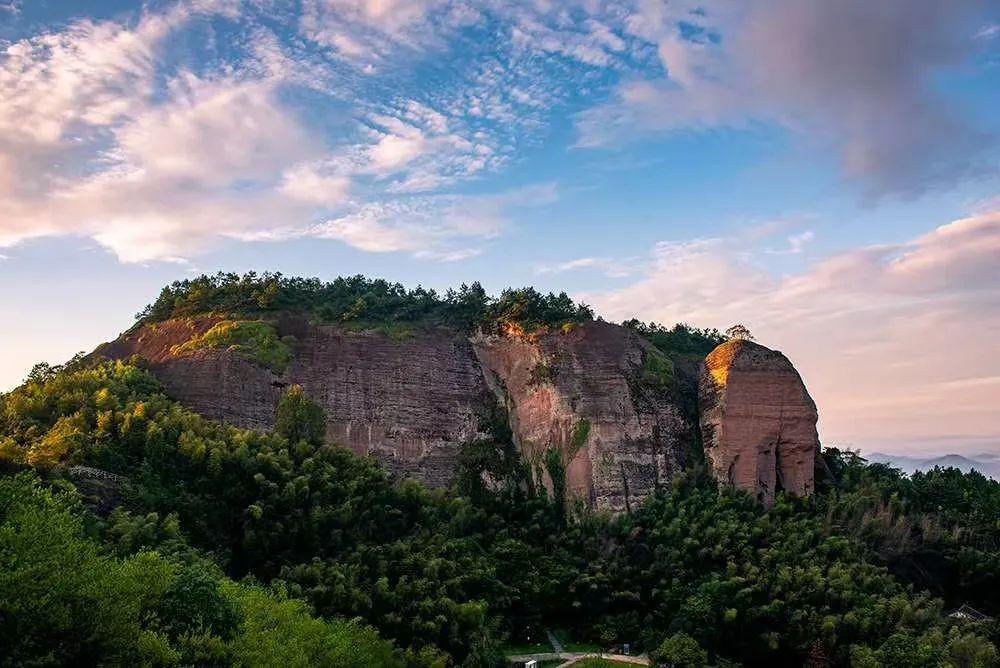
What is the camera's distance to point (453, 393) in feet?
127

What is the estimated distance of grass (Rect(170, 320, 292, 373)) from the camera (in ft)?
121

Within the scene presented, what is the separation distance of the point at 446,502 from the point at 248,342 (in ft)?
40.6

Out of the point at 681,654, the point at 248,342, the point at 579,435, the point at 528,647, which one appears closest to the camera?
the point at 681,654

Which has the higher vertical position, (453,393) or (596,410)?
(453,393)

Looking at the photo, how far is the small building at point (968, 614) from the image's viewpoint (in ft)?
94.9

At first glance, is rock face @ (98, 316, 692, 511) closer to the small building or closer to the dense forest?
the dense forest

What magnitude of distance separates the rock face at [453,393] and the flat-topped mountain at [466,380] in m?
0.07

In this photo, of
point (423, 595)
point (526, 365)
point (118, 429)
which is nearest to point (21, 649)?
point (423, 595)

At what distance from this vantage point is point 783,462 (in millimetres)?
35344

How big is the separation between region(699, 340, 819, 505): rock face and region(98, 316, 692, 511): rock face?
91.8 inches

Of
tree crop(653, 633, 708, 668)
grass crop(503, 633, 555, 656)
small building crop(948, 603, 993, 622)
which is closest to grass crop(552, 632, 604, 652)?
grass crop(503, 633, 555, 656)

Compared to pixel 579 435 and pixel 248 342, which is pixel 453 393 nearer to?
pixel 579 435

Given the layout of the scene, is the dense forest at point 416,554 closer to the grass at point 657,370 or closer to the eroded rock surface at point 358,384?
the eroded rock surface at point 358,384

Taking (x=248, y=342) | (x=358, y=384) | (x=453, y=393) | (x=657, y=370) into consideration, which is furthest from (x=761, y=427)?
(x=248, y=342)
